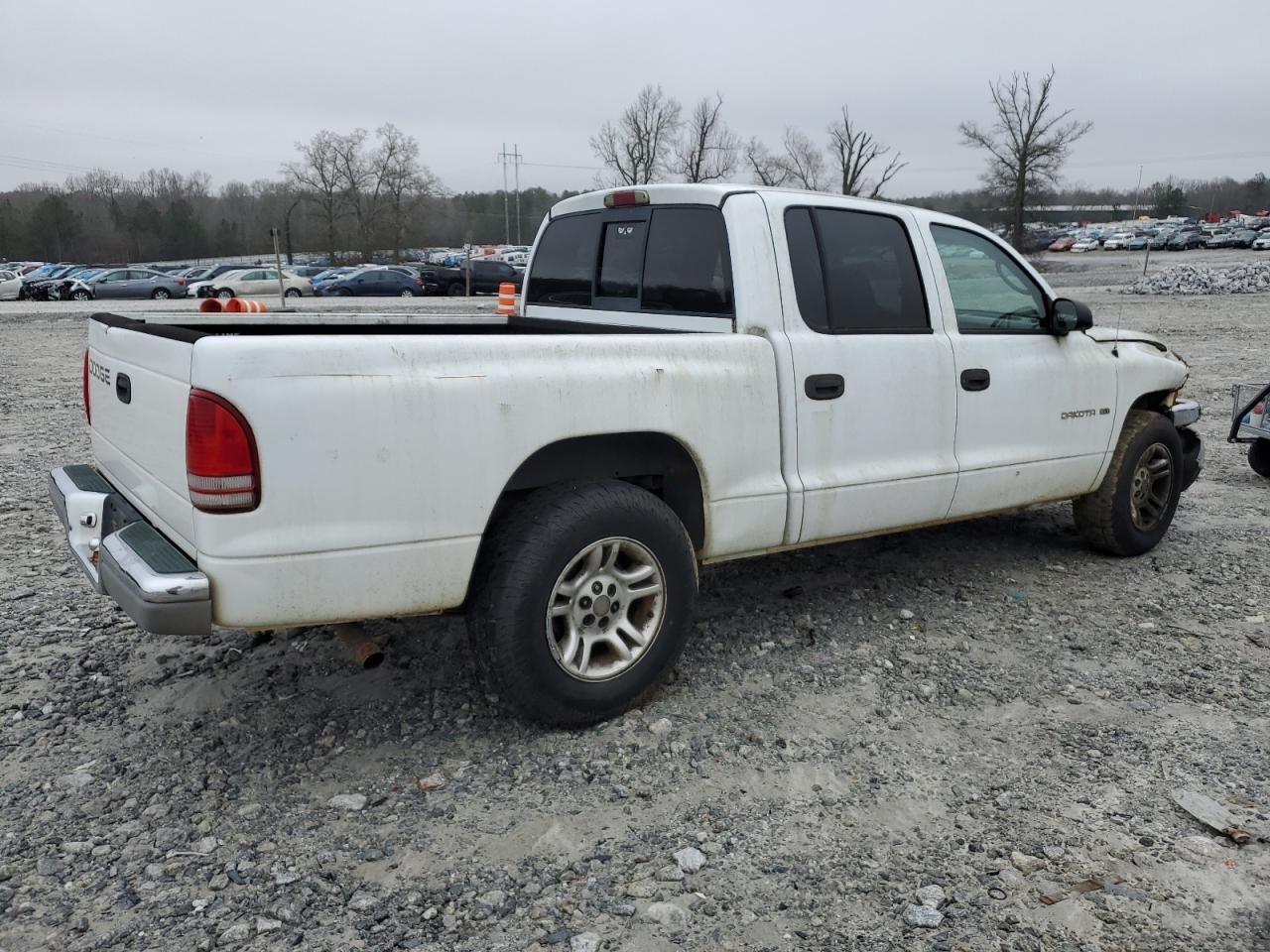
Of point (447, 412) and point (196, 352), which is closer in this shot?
point (196, 352)

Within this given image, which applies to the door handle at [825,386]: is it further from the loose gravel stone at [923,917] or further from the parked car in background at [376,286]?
the parked car in background at [376,286]

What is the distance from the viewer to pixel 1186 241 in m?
72.1

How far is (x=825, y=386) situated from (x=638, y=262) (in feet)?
3.58

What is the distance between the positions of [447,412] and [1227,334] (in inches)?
796

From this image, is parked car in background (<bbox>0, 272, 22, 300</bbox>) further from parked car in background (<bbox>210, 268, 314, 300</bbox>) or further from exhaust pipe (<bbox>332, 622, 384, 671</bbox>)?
exhaust pipe (<bbox>332, 622, 384, 671</bbox>)

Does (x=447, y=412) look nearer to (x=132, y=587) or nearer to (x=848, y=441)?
(x=132, y=587)

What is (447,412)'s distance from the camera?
124 inches

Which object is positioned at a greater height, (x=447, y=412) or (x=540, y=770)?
(x=447, y=412)

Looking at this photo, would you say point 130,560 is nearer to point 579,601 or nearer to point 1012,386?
point 579,601

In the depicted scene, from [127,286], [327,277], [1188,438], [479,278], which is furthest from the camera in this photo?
[327,277]

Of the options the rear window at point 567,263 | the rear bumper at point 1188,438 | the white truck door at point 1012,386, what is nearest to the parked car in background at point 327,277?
the rear window at point 567,263

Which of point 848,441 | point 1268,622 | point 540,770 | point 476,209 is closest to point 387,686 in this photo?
point 540,770

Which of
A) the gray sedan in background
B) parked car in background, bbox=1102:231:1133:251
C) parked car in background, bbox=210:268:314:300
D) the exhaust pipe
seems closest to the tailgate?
the exhaust pipe

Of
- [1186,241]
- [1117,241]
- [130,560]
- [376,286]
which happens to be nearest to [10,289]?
[376,286]
